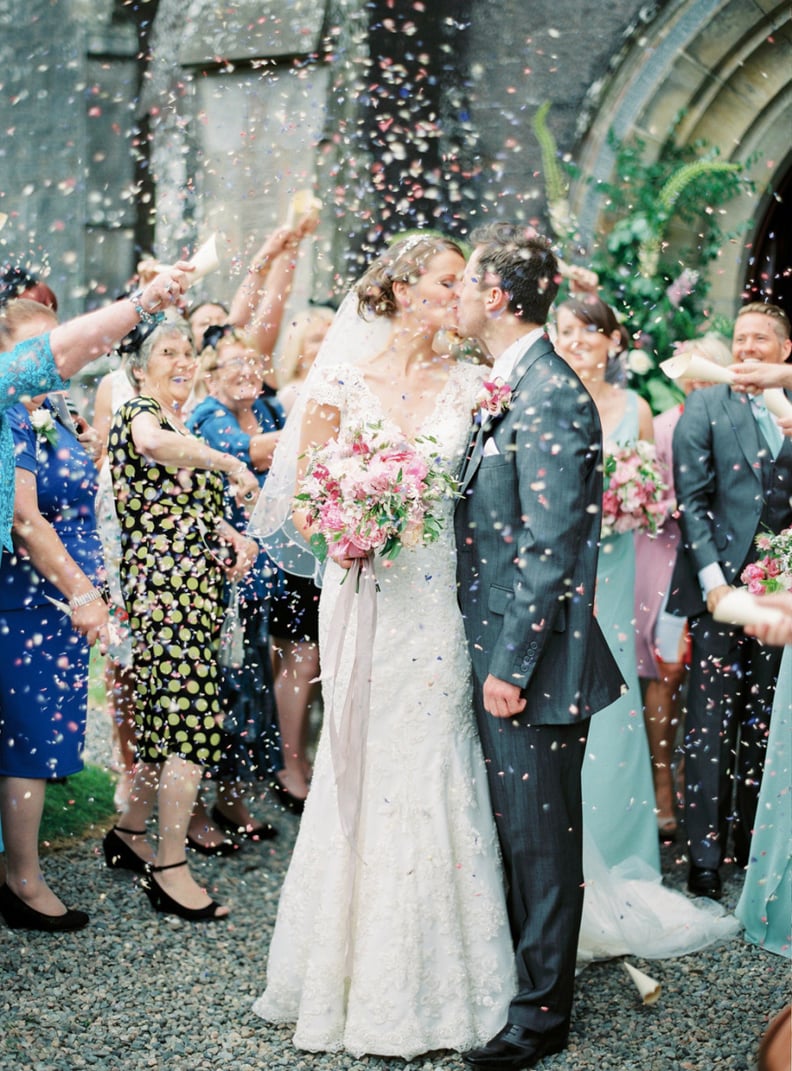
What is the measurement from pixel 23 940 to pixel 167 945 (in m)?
0.50

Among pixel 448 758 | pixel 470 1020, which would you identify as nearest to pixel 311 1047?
pixel 470 1020

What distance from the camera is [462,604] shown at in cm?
355

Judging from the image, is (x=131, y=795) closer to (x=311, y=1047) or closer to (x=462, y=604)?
(x=311, y=1047)

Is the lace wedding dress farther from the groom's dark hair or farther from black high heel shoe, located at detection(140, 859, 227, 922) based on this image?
black high heel shoe, located at detection(140, 859, 227, 922)

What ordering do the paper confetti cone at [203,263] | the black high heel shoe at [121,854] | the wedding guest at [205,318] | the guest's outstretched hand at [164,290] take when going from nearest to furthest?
the guest's outstretched hand at [164,290]
the paper confetti cone at [203,263]
the black high heel shoe at [121,854]
the wedding guest at [205,318]

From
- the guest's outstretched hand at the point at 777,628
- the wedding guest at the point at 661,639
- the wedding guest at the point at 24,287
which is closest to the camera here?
the guest's outstretched hand at the point at 777,628

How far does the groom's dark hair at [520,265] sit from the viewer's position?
3443 millimetres

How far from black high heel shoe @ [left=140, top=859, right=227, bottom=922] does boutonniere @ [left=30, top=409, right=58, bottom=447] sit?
165cm

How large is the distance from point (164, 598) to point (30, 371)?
1.58m

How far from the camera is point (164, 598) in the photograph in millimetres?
4410

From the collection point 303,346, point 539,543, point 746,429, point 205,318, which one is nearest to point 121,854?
point 539,543

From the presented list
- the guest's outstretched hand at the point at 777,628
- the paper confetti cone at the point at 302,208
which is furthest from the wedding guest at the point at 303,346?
the guest's outstretched hand at the point at 777,628

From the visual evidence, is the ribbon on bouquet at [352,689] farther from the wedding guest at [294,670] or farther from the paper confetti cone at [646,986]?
the wedding guest at [294,670]

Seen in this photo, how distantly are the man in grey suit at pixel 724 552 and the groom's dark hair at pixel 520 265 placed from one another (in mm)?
1610
